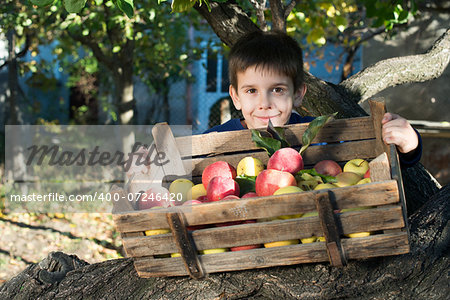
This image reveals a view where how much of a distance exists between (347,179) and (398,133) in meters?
0.25

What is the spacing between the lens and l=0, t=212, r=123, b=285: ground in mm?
5203

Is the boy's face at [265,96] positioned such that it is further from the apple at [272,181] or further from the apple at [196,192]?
the apple at [272,181]

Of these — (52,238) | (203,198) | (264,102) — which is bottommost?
(52,238)

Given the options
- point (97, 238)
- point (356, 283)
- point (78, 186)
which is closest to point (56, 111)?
point (78, 186)

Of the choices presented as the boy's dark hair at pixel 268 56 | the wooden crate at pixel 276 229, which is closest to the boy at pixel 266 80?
the boy's dark hair at pixel 268 56

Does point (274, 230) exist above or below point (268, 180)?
below

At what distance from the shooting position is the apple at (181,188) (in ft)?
6.23

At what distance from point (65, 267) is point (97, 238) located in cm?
387

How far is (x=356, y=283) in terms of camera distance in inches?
62.6

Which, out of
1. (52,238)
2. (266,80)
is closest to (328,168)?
(266,80)

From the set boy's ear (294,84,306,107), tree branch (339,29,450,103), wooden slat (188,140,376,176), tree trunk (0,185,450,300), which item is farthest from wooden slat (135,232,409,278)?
tree branch (339,29,450,103)

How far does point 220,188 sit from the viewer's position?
5.66ft

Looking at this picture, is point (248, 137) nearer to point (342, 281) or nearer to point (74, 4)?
point (342, 281)

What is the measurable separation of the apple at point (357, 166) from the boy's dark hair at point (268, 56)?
0.70 meters
